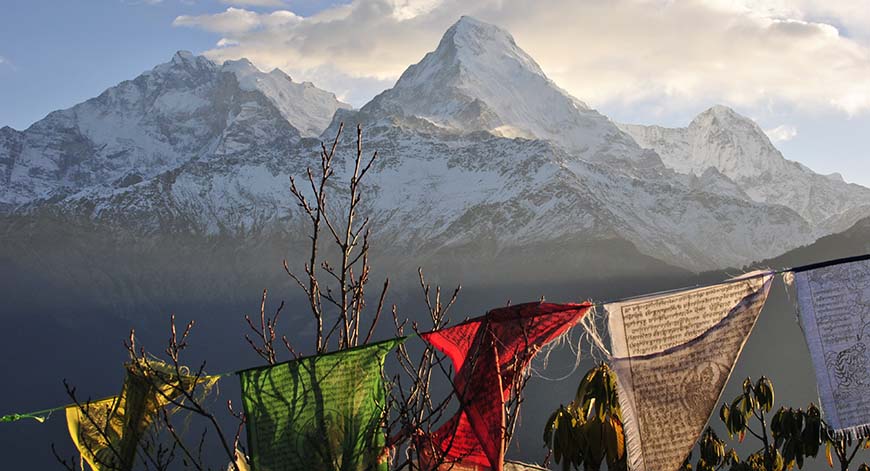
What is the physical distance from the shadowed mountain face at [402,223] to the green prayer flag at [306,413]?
106 metres

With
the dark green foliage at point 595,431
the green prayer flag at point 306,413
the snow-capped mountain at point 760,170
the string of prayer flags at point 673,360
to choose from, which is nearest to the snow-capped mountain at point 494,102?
the snow-capped mountain at point 760,170

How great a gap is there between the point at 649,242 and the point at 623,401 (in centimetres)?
13705

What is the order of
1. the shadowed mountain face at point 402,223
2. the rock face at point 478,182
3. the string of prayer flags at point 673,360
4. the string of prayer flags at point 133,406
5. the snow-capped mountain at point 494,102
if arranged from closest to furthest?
1. the string of prayer flags at point 673,360
2. the string of prayer flags at point 133,406
3. the shadowed mountain face at point 402,223
4. the rock face at point 478,182
5. the snow-capped mountain at point 494,102

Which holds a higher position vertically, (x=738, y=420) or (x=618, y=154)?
(x=618, y=154)

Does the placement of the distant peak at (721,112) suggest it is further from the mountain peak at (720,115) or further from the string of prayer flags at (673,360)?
the string of prayer flags at (673,360)

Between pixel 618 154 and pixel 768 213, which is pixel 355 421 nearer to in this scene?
pixel 768 213

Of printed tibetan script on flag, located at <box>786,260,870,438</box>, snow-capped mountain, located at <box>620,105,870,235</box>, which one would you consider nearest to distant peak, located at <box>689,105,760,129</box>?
snow-capped mountain, located at <box>620,105,870,235</box>

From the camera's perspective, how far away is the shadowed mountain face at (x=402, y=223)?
5069 inches

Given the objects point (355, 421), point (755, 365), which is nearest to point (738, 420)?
point (355, 421)

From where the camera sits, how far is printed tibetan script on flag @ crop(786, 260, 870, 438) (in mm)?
5070

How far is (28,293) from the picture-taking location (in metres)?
144

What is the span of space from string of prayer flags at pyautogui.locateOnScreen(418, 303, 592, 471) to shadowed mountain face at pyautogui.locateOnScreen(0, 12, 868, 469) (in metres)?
106

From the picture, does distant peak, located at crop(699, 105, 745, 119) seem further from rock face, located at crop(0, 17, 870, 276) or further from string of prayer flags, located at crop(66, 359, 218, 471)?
string of prayer flags, located at crop(66, 359, 218, 471)

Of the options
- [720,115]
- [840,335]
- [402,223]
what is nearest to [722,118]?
[720,115]
